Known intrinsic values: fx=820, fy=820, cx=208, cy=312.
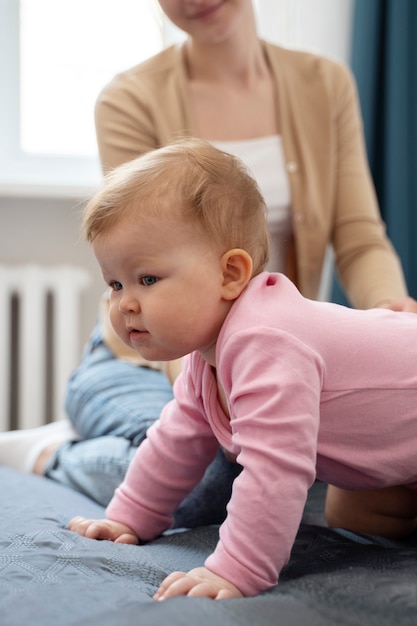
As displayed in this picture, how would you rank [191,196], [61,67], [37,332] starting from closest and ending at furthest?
1. [191,196]
2. [37,332]
3. [61,67]

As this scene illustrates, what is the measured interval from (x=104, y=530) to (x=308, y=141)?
96 centimetres

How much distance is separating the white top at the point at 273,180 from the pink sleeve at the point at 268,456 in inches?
31.7

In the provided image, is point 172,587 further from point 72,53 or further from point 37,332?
point 72,53

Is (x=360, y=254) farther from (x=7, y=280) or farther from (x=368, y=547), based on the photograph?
(x=7, y=280)

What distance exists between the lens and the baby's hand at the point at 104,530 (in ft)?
3.38

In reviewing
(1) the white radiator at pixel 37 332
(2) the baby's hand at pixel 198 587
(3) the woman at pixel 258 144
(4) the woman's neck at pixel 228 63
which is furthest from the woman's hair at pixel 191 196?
(1) the white radiator at pixel 37 332

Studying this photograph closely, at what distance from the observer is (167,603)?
2.38 feet

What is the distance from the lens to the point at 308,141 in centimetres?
169

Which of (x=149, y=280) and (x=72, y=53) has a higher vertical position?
(x=72, y=53)

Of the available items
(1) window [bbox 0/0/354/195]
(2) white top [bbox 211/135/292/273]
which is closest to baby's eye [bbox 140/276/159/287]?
(2) white top [bbox 211/135/292/273]

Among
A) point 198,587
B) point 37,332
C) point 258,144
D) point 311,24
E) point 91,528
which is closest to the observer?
point 198,587

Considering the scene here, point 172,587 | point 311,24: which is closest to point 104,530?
point 172,587

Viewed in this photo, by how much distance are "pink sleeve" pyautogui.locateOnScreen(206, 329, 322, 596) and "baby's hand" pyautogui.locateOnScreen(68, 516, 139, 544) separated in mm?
252

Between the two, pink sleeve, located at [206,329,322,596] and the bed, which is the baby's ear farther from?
the bed
